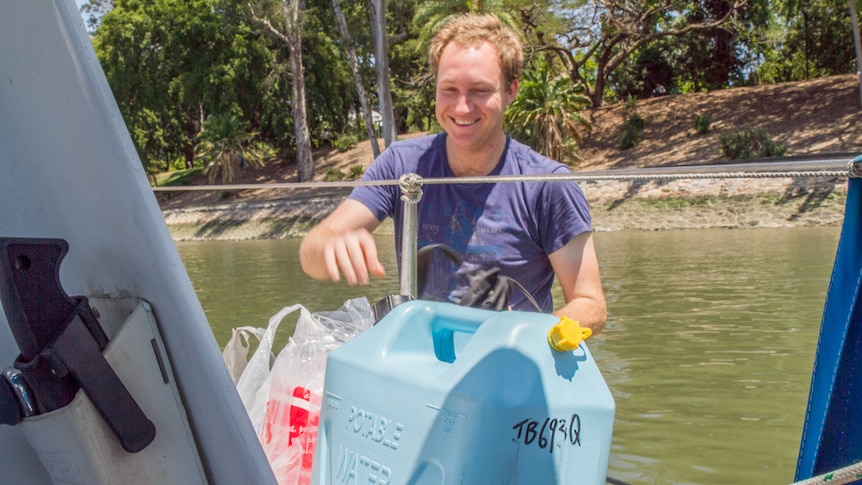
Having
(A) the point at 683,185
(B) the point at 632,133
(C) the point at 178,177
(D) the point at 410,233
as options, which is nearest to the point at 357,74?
(B) the point at 632,133

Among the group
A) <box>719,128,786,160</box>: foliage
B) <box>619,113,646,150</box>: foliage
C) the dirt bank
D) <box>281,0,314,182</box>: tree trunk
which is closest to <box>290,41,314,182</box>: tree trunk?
<box>281,0,314,182</box>: tree trunk

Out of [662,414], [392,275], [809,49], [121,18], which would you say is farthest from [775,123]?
[121,18]

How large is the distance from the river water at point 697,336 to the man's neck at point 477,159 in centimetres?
228

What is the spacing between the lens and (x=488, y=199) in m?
2.36

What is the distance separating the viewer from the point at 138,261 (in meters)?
1.06

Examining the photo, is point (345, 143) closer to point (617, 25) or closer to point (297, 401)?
point (617, 25)

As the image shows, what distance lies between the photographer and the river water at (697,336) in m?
4.45

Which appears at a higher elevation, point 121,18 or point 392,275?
point 121,18

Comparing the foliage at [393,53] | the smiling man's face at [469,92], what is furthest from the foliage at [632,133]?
the smiling man's face at [469,92]

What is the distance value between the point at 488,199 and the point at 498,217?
2.4 inches

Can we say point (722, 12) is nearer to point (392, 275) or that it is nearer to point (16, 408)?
point (392, 275)

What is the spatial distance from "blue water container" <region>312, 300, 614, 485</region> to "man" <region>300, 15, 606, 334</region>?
847 mm

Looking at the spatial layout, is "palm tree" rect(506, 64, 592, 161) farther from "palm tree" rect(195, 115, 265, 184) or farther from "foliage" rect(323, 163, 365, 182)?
"palm tree" rect(195, 115, 265, 184)

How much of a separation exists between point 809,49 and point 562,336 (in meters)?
37.8
